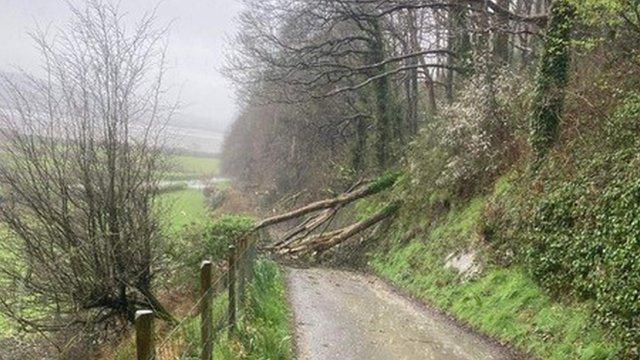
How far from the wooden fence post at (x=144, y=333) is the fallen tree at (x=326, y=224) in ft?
50.0

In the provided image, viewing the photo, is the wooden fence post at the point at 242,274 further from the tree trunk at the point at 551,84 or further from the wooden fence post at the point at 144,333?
the tree trunk at the point at 551,84

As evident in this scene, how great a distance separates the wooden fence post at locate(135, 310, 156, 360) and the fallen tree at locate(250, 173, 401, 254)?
15.3m

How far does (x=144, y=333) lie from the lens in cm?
441

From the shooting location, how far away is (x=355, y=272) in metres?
18.9

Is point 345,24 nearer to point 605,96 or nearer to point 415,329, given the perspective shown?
point 605,96

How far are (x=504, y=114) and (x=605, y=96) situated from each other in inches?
144

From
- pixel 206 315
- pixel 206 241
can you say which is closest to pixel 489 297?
pixel 206 315

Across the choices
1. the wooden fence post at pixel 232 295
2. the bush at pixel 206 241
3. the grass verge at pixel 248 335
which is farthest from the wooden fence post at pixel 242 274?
the bush at pixel 206 241

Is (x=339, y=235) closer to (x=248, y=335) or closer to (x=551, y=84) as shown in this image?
(x=551, y=84)

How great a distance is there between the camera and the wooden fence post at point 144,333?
172 inches

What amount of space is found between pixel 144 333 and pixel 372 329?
702cm

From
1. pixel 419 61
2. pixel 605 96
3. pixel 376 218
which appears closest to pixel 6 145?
pixel 605 96

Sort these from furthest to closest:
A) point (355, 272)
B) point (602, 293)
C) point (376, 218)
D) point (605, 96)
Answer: point (376, 218) < point (355, 272) < point (605, 96) < point (602, 293)

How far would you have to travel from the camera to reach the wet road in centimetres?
941
